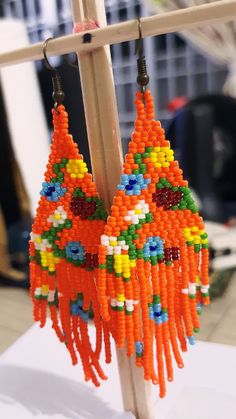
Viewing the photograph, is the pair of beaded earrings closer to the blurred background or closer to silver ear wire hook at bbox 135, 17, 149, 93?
silver ear wire hook at bbox 135, 17, 149, 93

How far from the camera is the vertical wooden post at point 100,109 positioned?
0.50 meters

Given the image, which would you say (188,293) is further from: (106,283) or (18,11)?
(18,11)

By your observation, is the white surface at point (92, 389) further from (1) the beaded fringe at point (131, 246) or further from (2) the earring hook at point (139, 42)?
(2) the earring hook at point (139, 42)

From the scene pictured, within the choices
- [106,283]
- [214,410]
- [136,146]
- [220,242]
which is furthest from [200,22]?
[220,242]

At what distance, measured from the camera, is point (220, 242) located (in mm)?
1490

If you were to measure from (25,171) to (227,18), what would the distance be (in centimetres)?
145

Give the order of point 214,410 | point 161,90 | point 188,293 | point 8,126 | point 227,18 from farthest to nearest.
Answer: point 161,90 < point 8,126 < point 214,410 < point 188,293 < point 227,18

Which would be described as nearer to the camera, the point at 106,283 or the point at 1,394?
the point at 106,283

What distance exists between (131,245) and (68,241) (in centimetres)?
9

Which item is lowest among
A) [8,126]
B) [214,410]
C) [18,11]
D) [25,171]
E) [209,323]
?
[209,323]

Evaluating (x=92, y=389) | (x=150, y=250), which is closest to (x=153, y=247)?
(x=150, y=250)

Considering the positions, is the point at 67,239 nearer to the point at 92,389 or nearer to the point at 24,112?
the point at 92,389

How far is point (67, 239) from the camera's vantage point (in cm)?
56

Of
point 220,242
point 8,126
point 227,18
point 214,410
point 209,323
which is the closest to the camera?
point 227,18
